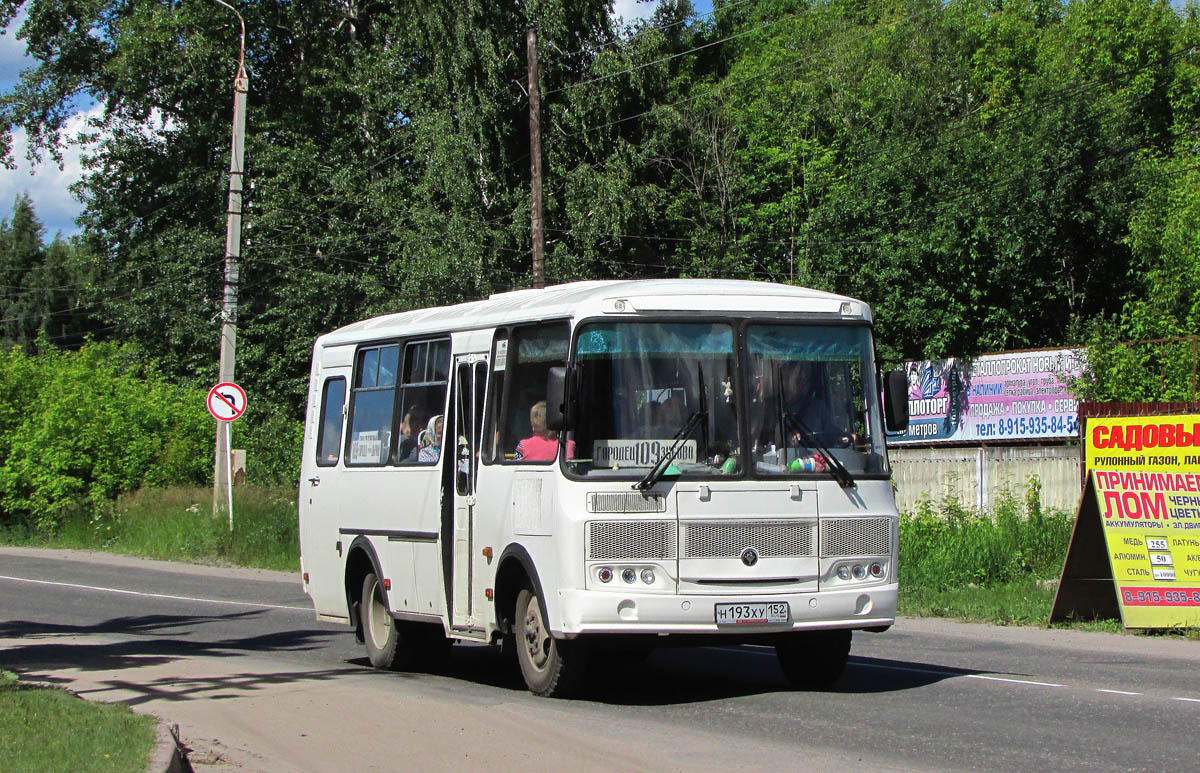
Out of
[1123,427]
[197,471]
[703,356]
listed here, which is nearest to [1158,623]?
[1123,427]

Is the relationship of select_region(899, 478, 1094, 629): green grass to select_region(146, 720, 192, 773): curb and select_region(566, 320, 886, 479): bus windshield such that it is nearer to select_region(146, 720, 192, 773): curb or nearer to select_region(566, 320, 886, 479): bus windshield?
select_region(566, 320, 886, 479): bus windshield

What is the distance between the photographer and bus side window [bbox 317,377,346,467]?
1422 cm

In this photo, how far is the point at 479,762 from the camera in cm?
798

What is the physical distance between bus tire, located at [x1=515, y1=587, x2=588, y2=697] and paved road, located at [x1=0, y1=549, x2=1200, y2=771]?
166 millimetres

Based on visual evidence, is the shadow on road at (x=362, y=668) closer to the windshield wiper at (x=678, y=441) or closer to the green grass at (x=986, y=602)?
the windshield wiper at (x=678, y=441)

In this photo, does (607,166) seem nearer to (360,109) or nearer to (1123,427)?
(360,109)

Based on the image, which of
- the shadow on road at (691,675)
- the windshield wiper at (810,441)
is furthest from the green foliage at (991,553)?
the windshield wiper at (810,441)

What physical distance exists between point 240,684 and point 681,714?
3696 millimetres

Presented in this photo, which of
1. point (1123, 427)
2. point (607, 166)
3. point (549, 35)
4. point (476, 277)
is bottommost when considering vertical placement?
point (1123, 427)

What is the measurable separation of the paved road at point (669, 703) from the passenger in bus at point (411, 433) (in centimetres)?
189

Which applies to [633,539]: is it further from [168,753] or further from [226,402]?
[226,402]

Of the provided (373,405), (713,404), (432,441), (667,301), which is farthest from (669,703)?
(373,405)

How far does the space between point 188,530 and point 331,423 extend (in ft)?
58.7

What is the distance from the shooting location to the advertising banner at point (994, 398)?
28484 millimetres
